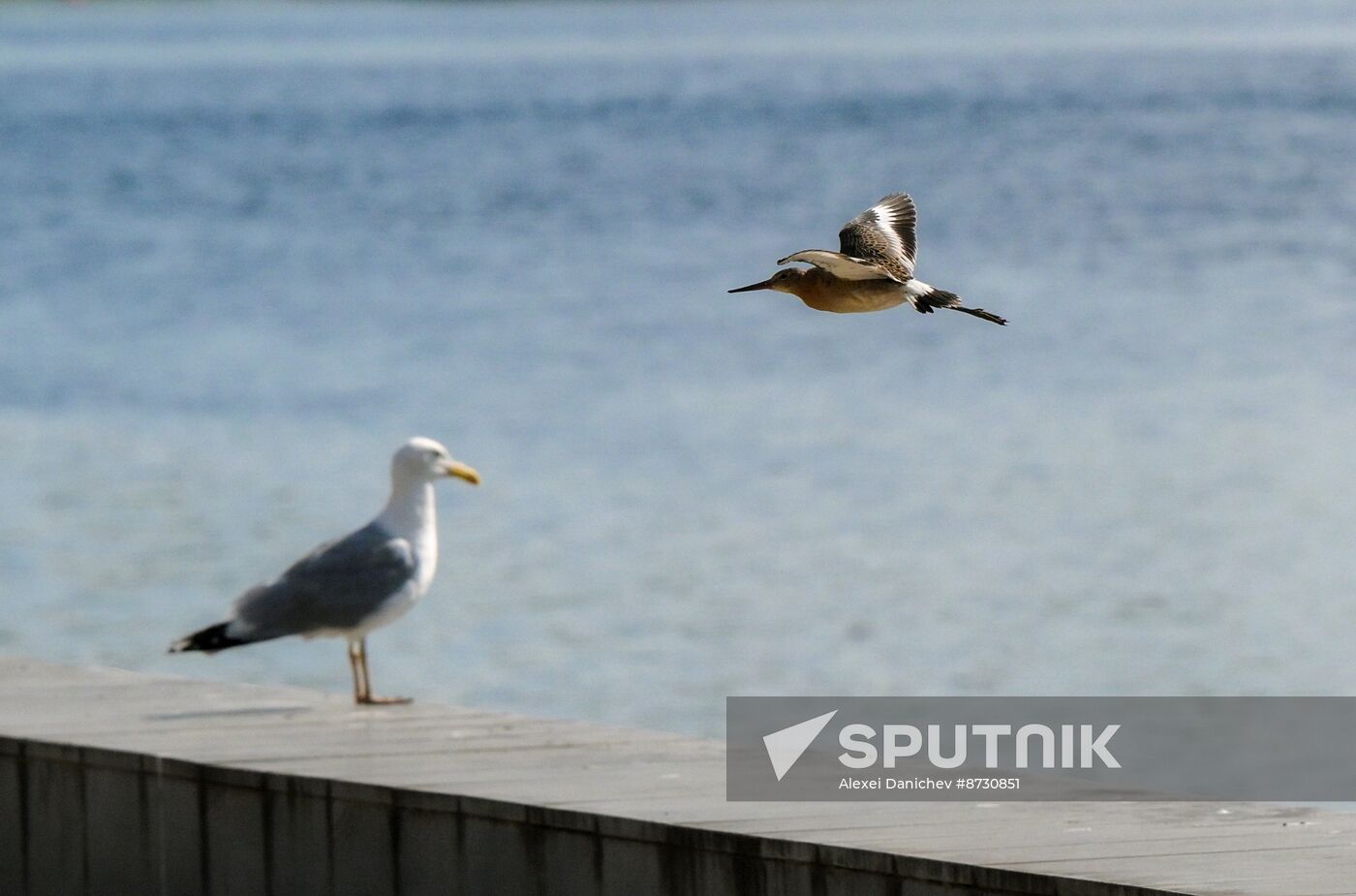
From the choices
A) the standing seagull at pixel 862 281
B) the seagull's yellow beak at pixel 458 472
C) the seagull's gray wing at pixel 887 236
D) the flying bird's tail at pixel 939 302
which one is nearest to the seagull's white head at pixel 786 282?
the standing seagull at pixel 862 281

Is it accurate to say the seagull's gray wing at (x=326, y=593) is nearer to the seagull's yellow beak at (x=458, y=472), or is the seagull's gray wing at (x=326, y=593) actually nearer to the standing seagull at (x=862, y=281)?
the seagull's yellow beak at (x=458, y=472)

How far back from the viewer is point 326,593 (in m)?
8.67

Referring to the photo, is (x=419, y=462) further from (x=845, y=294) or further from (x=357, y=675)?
(x=845, y=294)

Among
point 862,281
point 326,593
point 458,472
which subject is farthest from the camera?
point 458,472

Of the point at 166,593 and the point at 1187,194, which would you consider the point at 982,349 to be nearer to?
the point at 166,593

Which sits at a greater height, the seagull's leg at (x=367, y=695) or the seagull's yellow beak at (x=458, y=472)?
the seagull's yellow beak at (x=458, y=472)

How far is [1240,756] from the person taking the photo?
12562 millimetres

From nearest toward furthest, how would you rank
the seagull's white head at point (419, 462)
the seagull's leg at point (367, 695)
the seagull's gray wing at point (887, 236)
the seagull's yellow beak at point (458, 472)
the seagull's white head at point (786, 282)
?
the seagull's white head at point (786, 282), the seagull's gray wing at point (887, 236), the seagull's leg at point (367, 695), the seagull's white head at point (419, 462), the seagull's yellow beak at point (458, 472)

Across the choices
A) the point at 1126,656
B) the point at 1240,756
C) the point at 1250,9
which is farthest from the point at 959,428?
the point at 1250,9

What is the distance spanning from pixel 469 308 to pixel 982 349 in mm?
7454

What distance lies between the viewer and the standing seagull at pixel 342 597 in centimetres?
866

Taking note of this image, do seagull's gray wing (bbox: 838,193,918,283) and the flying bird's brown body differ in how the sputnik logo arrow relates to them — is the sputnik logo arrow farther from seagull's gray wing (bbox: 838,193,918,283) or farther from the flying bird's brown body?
the flying bird's brown body

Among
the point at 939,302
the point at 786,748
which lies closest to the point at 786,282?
the point at 939,302

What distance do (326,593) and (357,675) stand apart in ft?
0.94
